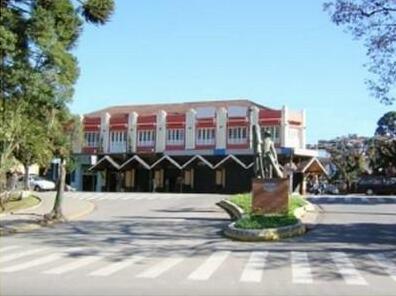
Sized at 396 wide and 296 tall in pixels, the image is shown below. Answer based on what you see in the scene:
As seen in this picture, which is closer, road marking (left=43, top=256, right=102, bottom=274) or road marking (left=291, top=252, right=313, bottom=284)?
road marking (left=291, top=252, right=313, bottom=284)

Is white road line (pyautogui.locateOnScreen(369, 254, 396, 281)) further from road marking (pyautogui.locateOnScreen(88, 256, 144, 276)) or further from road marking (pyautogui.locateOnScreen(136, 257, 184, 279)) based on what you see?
road marking (pyautogui.locateOnScreen(88, 256, 144, 276))

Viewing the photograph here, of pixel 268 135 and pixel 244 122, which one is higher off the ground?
pixel 244 122

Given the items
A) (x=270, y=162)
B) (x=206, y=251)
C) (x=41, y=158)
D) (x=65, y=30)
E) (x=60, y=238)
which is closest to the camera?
(x=206, y=251)

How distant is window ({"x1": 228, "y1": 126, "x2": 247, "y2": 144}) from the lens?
73.4 m

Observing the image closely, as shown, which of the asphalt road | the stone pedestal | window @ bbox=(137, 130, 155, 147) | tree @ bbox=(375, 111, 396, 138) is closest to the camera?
the asphalt road

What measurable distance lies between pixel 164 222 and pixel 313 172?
148ft

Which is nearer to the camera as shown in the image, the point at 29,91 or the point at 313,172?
the point at 29,91

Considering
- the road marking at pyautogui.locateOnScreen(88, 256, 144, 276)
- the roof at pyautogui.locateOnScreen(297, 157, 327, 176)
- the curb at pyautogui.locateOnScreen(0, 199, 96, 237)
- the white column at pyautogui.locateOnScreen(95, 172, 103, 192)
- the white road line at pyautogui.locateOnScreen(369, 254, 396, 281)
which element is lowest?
the road marking at pyautogui.locateOnScreen(88, 256, 144, 276)

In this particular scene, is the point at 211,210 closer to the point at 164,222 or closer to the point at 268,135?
the point at 164,222

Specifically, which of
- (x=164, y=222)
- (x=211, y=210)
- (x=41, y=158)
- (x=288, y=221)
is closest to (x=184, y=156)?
(x=41, y=158)

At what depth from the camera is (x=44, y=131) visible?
37.2 meters

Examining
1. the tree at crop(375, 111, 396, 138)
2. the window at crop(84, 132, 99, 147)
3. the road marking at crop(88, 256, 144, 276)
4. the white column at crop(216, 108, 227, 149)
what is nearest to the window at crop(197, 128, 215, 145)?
the white column at crop(216, 108, 227, 149)

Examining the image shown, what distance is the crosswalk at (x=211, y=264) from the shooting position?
48.1 feet

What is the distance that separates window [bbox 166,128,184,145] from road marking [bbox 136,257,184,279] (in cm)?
5782
